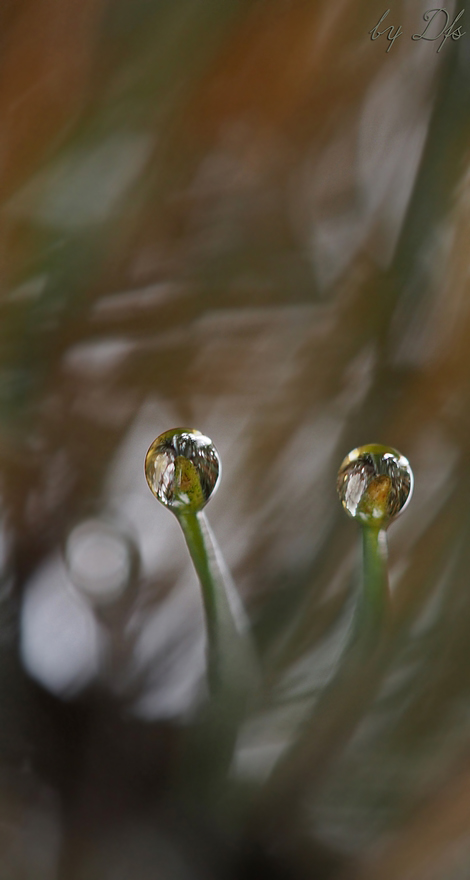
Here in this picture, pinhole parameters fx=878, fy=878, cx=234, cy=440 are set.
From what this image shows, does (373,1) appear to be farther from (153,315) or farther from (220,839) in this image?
(220,839)

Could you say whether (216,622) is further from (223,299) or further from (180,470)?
(223,299)

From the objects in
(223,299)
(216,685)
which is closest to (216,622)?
(216,685)

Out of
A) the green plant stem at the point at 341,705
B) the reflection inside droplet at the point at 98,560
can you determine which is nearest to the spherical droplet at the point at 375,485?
the green plant stem at the point at 341,705

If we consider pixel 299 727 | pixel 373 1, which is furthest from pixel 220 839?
pixel 373 1

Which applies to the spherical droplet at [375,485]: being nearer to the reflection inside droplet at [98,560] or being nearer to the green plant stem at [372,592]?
the green plant stem at [372,592]

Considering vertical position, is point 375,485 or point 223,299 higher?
point 223,299

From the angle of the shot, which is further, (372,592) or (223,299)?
(223,299)

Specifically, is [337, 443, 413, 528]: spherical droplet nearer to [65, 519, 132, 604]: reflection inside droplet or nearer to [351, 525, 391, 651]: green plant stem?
[351, 525, 391, 651]: green plant stem
